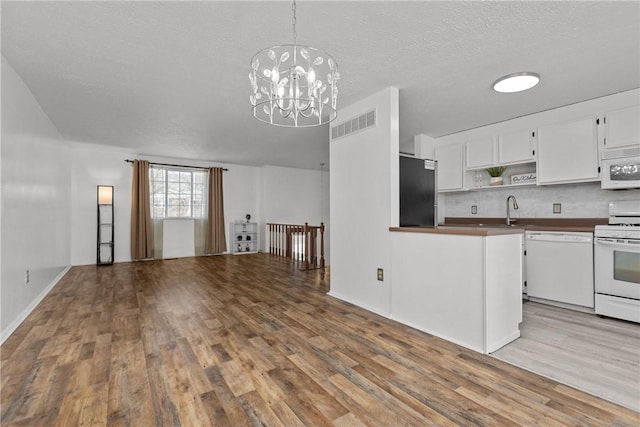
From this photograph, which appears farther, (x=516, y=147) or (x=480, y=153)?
(x=480, y=153)

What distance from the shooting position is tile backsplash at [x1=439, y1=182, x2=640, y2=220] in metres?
3.54

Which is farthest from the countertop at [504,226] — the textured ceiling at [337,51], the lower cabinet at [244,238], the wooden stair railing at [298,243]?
the lower cabinet at [244,238]

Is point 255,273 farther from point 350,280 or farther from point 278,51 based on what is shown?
point 278,51

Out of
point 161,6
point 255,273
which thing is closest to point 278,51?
point 161,6

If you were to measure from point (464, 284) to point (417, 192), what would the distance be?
1367 millimetres

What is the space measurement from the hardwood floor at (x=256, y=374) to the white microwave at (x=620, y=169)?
262 centimetres

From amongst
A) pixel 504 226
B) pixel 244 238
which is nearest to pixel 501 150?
pixel 504 226

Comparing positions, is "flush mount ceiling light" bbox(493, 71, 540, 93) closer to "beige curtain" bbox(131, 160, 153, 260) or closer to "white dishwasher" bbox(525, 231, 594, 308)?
"white dishwasher" bbox(525, 231, 594, 308)

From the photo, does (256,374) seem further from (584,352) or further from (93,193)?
(93,193)

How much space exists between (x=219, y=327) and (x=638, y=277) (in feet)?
13.4

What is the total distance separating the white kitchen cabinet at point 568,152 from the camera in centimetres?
337

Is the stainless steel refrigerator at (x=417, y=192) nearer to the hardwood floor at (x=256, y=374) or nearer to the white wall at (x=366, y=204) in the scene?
the white wall at (x=366, y=204)

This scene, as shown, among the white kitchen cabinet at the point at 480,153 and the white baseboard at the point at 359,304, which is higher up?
the white kitchen cabinet at the point at 480,153

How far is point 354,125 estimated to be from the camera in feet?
11.6
